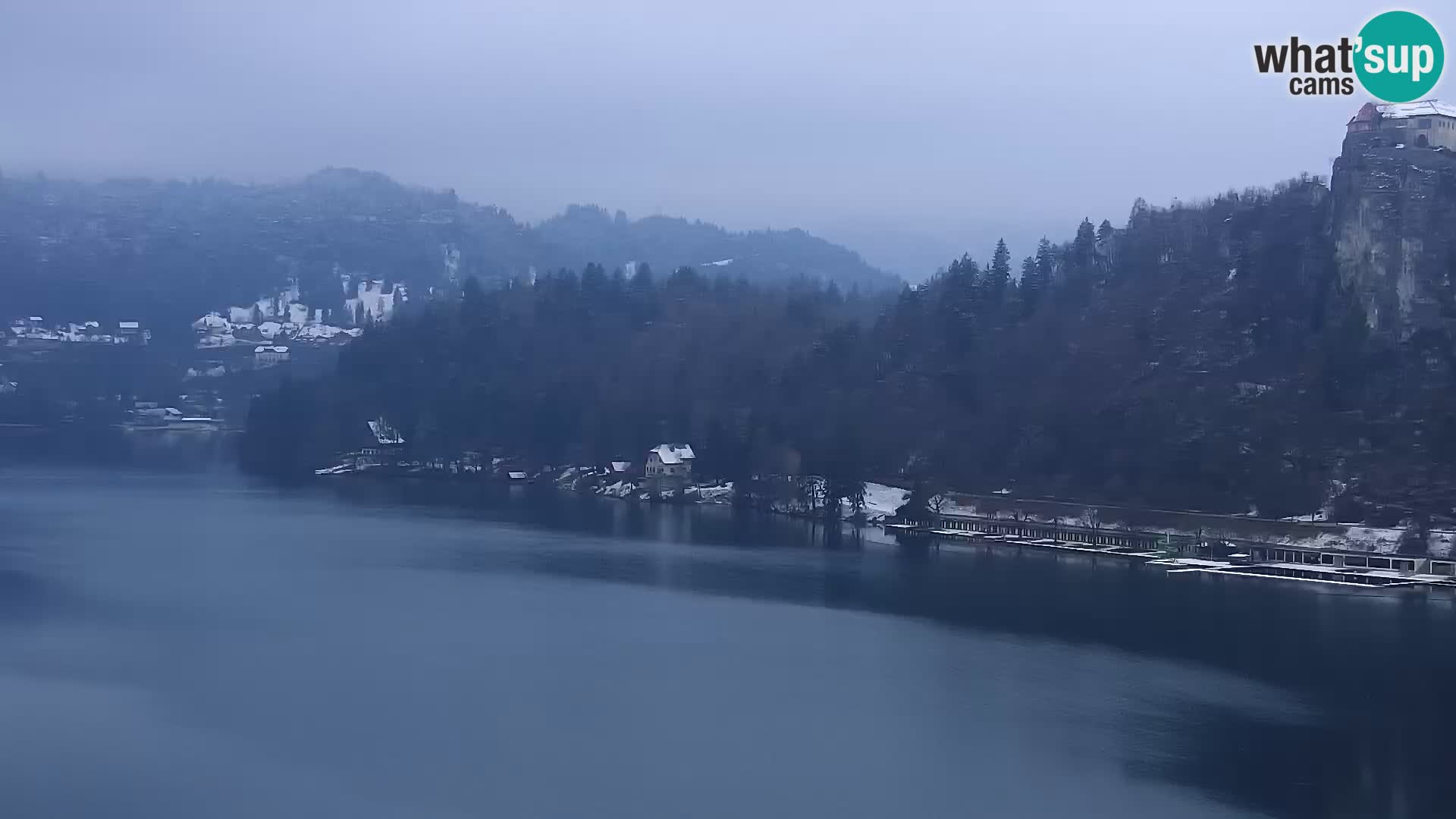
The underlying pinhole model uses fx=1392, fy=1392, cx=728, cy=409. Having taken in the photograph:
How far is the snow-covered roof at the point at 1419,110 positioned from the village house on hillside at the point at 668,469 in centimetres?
1512

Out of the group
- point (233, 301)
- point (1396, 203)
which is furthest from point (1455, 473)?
point (233, 301)

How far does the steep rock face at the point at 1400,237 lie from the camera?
23109 millimetres

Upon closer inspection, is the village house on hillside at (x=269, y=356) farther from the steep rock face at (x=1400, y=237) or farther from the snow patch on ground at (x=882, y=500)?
the steep rock face at (x=1400, y=237)

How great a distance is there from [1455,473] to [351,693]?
15.9 m

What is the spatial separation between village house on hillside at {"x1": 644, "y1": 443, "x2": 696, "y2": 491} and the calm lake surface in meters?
8.37

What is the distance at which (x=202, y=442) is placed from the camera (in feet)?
137

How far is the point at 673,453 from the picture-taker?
3022 cm

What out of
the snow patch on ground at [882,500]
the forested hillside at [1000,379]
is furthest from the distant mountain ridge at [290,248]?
the snow patch on ground at [882,500]

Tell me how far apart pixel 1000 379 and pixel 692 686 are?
17.0 meters

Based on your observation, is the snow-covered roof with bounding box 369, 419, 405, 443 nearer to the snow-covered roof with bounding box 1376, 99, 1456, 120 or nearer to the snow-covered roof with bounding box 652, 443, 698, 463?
the snow-covered roof with bounding box 652, 443, 698, 463

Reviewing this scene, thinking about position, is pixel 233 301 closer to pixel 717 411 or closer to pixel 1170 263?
pixel 717 411

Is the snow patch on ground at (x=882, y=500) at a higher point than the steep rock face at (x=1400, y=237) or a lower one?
lower

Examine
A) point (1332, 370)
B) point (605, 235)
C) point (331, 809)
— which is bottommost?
point (331, 809)

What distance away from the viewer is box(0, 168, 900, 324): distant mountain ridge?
214 ft
